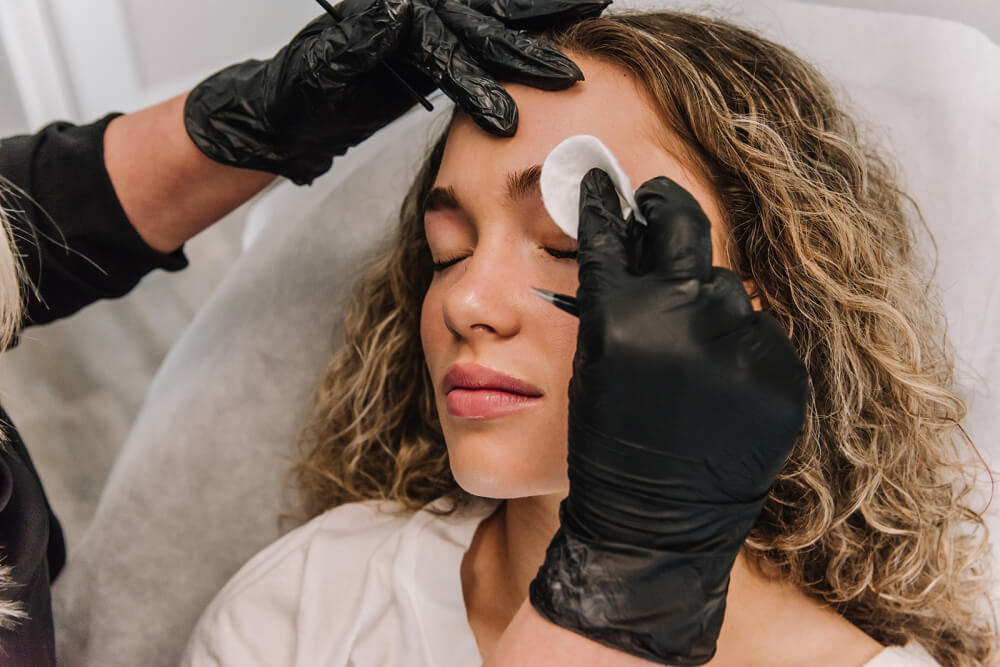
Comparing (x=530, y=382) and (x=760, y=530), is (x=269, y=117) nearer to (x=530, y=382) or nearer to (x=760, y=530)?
(x=530, y=382)

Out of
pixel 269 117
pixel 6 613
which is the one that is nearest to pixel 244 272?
pixel 269 117

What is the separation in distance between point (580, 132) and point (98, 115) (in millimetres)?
1558

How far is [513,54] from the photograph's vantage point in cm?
97

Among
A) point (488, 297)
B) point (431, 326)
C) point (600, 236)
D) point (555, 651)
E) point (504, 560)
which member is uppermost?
point (600, 236)

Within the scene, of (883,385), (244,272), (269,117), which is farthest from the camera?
(244,272)

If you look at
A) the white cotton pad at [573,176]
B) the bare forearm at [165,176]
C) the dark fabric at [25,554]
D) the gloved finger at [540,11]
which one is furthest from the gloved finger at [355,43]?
the dark fabric at [25,554]

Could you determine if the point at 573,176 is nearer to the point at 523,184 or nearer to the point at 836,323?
the point at 523,184

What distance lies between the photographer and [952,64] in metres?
1.24

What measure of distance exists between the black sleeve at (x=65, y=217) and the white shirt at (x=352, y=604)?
0.53 meters

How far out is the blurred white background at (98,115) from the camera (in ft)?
5.99

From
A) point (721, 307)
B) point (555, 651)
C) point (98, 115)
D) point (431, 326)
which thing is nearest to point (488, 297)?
point (431, 326)

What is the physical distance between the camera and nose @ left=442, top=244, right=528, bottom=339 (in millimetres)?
892

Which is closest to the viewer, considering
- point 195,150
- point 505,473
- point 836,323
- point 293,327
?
point 505,473

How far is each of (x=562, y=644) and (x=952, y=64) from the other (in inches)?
42.7
